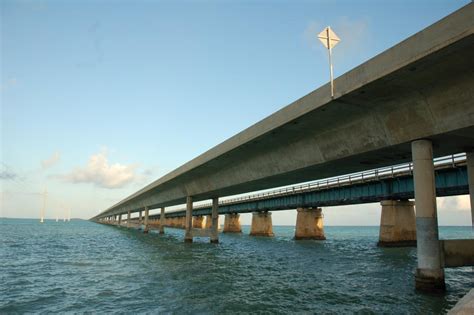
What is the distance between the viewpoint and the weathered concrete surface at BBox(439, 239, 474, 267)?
15930mm

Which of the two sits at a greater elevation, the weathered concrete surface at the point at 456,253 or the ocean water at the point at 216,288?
the weathered concrete surface at the point at 456,253

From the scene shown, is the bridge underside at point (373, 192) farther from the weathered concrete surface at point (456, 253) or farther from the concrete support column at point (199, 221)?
the concrete support column at point (199, 221)

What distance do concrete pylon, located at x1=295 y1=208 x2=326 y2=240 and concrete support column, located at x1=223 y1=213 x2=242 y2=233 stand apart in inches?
1442

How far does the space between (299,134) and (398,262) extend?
14.1 meters

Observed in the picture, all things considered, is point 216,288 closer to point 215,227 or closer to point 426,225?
point 426,225

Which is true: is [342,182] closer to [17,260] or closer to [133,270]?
[133,270]

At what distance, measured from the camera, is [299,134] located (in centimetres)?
2219

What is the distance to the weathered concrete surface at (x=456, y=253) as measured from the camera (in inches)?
627

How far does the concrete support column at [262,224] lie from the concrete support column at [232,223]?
16176 millimetres

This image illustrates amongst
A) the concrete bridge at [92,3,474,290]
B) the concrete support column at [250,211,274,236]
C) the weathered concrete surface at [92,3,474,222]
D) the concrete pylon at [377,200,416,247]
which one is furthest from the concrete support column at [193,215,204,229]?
the concrete bridge at [92,3,474,290]

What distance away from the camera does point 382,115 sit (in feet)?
55.9

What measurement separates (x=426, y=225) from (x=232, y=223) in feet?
279

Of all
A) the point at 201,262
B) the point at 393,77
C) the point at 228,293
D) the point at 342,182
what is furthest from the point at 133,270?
the point at 342,182

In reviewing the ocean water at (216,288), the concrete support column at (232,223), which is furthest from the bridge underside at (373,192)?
the concrete support column at (232,223)
